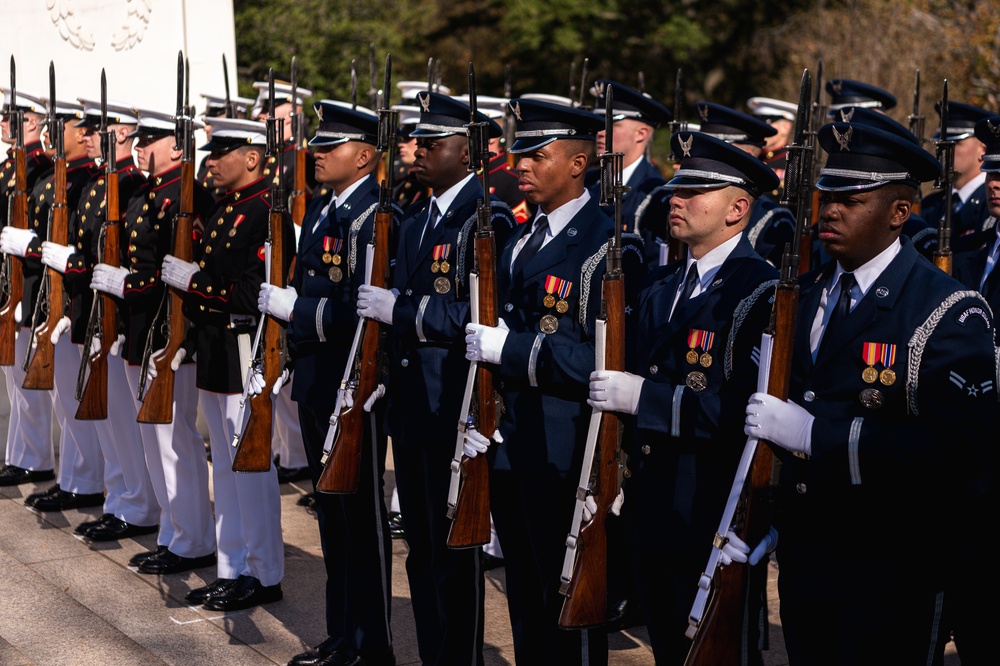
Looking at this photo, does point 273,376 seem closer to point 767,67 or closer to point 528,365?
point 528,365

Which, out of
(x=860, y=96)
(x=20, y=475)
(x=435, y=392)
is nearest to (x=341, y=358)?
(x=435, y=392)

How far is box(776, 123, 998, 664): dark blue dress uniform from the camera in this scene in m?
3.35

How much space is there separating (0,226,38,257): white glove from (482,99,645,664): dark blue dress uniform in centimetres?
457

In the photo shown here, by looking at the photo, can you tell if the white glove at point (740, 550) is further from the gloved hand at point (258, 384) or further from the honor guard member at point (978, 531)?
the gloved hand at point (258, 384)

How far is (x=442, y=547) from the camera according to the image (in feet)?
16.0

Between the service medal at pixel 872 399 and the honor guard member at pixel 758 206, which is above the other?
the honor guard member at pixel 758 206

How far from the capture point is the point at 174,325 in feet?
20.8

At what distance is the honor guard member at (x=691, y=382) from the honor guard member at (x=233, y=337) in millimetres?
2534

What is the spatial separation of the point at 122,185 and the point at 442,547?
3513 millimetres

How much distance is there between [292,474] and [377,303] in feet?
13.2

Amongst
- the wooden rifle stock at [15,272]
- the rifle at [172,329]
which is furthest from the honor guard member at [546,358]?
the wooden rifle stock at [15,272]

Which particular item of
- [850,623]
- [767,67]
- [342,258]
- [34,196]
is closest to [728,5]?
[767,67]

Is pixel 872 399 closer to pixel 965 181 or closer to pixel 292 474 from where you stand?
pixel 965 181

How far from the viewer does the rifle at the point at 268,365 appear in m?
5.49
